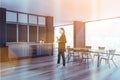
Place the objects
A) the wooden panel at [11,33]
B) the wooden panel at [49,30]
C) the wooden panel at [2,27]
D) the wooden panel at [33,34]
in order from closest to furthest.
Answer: the wooden panel at [2,27] < the wooden panel at [11,33] < the wooden panel at [33,34] < the wooden panel at [49,30]

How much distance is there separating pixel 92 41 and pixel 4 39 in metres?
6.87

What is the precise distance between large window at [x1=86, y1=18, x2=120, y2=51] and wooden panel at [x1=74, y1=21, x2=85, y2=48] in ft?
1.76

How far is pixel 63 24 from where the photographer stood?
14234 mm

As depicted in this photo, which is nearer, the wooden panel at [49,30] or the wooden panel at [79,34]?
the wooden panel at [49,30]

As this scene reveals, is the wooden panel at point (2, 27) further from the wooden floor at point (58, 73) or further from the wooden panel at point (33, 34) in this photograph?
the wooden floor at point (58, 73)

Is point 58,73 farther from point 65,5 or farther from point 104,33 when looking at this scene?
point 104,33

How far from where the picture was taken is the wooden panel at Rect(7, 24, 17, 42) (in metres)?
7.75

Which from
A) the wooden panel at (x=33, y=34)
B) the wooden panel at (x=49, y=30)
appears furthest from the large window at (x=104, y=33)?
the wooden panel at (x=33, y=34)

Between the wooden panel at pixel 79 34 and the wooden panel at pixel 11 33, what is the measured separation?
4.68 m

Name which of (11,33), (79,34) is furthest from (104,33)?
(11,33)

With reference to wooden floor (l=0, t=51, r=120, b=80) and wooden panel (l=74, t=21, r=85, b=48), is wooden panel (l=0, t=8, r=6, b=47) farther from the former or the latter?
wooden panel (l=74, t=21, r=85, b=48)

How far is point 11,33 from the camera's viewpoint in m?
7.86

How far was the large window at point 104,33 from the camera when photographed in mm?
10469

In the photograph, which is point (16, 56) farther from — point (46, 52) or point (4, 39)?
point (46, 52)
